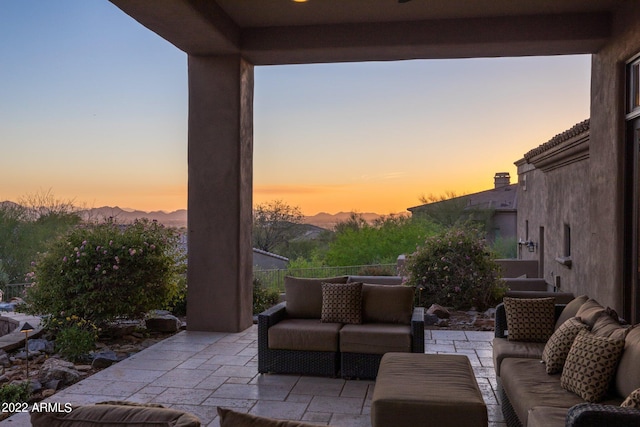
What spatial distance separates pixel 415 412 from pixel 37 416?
6.98 ft

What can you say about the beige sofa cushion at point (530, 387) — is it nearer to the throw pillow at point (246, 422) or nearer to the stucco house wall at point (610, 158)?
the throw pillow at point (246, 422)

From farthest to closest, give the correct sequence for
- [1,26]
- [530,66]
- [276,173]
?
1. [276,173]
2. [530,66]
3. [1,26]

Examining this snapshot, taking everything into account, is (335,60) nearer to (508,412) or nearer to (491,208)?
(508,412)

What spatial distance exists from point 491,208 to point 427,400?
17.1 m

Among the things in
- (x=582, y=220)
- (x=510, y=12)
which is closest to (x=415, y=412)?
(x=510, y=12)

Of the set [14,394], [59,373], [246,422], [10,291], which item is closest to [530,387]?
[246,422]

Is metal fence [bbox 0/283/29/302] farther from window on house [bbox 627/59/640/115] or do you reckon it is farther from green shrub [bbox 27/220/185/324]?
window on house [bbox 627/59/640/115]

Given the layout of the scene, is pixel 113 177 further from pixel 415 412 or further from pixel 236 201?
pixel 415 412

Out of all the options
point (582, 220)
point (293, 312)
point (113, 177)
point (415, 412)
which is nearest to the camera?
point (415, 412)

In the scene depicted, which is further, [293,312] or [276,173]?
[276,173]

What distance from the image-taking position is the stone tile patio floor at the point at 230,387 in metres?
4.34

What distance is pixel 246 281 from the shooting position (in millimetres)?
7570

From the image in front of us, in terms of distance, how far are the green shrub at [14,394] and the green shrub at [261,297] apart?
4.15m

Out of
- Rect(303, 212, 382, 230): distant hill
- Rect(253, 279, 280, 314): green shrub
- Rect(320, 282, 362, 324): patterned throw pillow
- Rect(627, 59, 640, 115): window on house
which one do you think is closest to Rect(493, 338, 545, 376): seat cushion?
Rect(320, 282, 362, 324): patterned throw pillow
